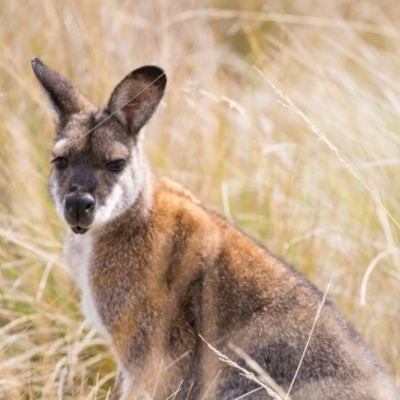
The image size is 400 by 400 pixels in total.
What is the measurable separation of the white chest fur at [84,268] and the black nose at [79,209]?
13.8 inches

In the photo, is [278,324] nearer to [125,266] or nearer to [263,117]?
[125,266]

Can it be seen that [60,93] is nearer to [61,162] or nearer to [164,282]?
[61,162]

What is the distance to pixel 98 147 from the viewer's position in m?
4.74

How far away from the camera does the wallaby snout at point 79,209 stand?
4.51 meters

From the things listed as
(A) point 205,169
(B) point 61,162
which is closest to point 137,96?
(B) point 61,162

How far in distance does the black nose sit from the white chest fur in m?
0.35

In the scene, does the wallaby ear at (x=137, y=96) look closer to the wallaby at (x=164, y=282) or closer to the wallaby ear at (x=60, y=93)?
the wallaby at (x=164, y=282)

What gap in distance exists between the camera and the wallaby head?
460cm

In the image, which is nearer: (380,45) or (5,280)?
(5,280)

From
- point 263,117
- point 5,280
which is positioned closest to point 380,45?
point 263,117

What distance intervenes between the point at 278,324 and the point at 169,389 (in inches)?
24.0

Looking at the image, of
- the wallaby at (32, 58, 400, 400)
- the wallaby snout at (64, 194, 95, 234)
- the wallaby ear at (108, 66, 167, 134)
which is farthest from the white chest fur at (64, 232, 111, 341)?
the wallaby ear at (108, 66, 167, 134)

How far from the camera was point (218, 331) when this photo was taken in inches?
183

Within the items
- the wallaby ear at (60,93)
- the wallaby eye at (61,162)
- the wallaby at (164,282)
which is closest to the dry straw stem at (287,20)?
the wallaby ear at (60,93)
